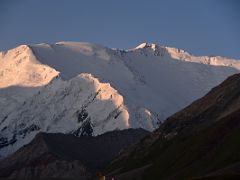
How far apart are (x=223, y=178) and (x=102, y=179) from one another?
18673 millimetres

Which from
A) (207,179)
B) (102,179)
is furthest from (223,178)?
(102,179)

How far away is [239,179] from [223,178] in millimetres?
3777

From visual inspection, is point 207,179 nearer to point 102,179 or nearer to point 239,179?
point 239,179

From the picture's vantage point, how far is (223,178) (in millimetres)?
130625

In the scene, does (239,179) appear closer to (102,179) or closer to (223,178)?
(223,178)

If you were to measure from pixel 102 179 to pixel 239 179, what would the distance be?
19.8 m

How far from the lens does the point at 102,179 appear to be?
124625 millimetres

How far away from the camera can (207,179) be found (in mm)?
130375

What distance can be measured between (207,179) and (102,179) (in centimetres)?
1635

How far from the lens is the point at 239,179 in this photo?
127 meters

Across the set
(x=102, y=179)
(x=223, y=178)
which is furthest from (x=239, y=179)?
(x=102, y=179)

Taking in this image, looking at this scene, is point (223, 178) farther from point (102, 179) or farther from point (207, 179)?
point (102, 179)
